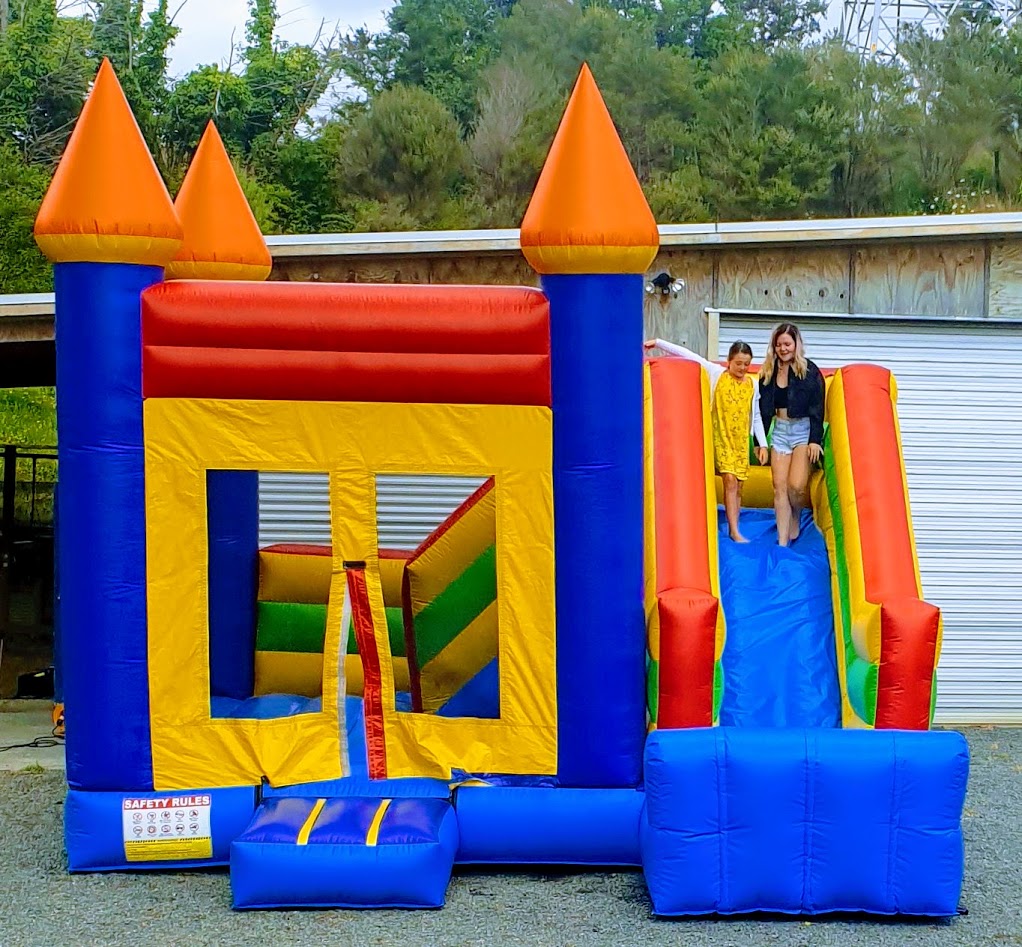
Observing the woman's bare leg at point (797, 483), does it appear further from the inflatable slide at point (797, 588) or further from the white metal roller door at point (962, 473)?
the white metal roller door at point (962, 473)

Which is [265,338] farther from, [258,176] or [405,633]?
[258,176]

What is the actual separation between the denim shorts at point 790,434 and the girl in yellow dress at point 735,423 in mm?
66

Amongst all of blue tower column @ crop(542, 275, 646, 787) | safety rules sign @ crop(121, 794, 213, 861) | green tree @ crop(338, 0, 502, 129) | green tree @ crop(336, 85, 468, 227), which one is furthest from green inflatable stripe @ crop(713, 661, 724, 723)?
green tree @ crop(338, 0, 502, 129)

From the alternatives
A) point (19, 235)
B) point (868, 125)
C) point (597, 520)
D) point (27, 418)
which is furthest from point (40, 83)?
point (597, 520)

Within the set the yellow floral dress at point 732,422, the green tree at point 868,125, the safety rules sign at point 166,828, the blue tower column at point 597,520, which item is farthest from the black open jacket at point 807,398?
the green tree at point 868,125

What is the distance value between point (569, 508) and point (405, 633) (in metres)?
1.29

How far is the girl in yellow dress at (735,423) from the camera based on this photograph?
6.43 metres

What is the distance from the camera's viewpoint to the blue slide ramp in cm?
577

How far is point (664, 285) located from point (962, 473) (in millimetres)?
2222

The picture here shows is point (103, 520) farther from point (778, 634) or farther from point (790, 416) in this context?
point (790, 416)

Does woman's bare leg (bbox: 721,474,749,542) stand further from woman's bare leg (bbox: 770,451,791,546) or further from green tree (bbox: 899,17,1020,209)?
green tree (bbox: 899,17,1020,209)

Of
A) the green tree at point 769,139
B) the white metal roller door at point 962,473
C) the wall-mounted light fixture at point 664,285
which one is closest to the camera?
the wall-mounted light fixture at point 664,285

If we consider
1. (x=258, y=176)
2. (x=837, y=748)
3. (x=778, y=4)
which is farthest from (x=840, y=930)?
(x=778, y=4)

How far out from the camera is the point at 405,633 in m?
6.43
